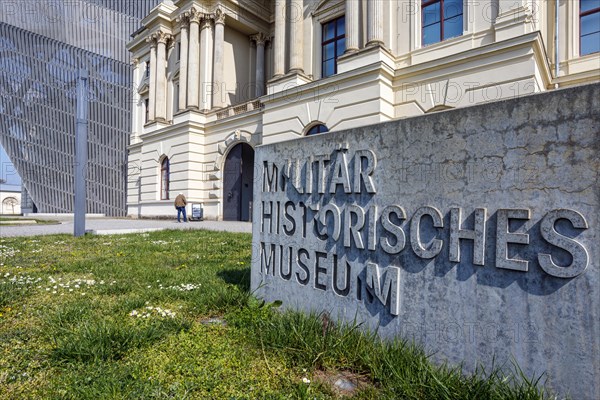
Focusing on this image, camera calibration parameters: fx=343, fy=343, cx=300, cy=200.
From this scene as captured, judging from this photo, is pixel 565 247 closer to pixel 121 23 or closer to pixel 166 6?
pixel 166 6

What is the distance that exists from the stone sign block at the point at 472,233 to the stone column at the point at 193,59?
20.1 meters

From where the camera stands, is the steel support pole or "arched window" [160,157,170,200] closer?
the steel support pole

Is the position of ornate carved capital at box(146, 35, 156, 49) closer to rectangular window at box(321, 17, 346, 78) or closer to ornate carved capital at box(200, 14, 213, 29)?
ornate carved capital at box(200, 14, 213, 29)

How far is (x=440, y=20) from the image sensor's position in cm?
1306

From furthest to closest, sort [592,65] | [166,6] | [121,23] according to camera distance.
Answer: [121,23]
[166,6]
[592,65]

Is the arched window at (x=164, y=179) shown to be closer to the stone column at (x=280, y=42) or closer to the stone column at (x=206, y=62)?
the stone column at (x=206, y=62)

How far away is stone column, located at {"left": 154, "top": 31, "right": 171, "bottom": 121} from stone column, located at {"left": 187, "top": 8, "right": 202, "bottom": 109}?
14.4ft

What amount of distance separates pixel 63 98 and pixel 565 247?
5251cm

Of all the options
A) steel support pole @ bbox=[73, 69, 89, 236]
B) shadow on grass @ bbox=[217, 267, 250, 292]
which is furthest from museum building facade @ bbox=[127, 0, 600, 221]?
shadow on grass @ bbox=[217, 267, 250, 292]

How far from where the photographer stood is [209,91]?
21516 mm

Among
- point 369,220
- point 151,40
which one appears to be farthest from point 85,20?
point 369,220

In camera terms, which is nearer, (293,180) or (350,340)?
(350,340)

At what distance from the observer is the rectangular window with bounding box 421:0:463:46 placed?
41.4 feet

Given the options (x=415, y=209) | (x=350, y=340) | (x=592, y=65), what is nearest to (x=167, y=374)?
(x=350, y=340)
